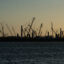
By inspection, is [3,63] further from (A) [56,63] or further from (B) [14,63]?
(A) [56,63]

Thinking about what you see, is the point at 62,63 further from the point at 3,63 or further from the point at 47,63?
the point at 3,63

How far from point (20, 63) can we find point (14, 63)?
1.21m

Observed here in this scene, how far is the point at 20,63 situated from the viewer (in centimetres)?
7012

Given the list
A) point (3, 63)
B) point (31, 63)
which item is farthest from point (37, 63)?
point (3, 63)

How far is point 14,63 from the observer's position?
2751 inches

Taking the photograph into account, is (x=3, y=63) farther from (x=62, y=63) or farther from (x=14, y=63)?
(x=62, y=63)

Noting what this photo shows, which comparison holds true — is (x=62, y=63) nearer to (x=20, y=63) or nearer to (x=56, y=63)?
(x=56, y=63)

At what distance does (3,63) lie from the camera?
6931 centimetres

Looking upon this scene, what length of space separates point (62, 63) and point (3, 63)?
11.6m

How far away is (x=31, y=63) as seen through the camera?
228 ft

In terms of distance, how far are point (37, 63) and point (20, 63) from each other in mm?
3477

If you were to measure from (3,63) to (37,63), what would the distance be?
668cm

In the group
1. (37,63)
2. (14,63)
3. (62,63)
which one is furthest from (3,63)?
A: (62,63)

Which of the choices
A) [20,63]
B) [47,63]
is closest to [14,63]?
[20,63]
